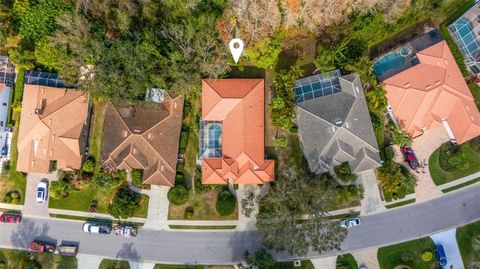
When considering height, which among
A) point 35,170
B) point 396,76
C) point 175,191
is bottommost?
point 175,191

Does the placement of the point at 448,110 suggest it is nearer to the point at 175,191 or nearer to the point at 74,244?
the point at 175,191

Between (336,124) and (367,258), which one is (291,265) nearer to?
(367,258)

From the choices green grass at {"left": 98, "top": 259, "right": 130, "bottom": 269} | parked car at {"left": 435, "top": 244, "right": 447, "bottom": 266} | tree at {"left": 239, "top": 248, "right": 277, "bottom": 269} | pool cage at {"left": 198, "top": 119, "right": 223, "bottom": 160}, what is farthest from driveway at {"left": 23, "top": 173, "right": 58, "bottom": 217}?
parked car at {"left": 435, "top": 244, "right": 447, "bottom": 266}

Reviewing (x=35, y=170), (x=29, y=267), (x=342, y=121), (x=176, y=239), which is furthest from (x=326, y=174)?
(x=29, y=267)

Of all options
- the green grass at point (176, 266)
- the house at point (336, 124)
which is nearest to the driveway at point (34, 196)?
the green grass at point (176, 266)

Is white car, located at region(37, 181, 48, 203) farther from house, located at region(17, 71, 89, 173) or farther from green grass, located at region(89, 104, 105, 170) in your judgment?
green grass, located at region(89, 104, 105, 170)

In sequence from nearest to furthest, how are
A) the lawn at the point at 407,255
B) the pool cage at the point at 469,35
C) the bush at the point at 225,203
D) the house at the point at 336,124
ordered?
the house at the point at 336,124 → the pool cage at the point at 469,35 → the bush at the point at 225,203 → the lawn at the point at 407,255

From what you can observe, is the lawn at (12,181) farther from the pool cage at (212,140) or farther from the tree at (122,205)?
the pool cage at (212,140)
